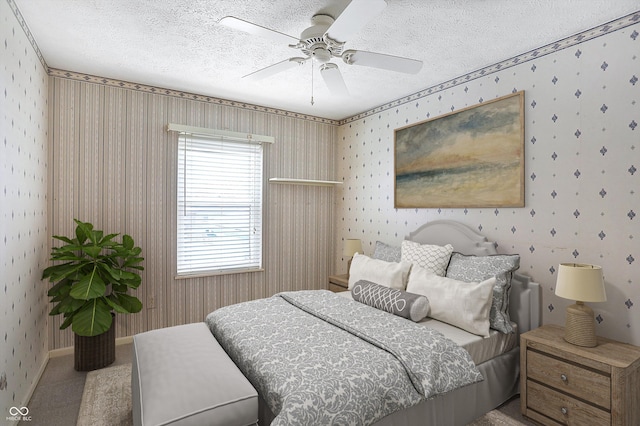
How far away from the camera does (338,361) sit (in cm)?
178

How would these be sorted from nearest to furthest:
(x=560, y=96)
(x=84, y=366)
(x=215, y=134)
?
(x=560, y=96), (x=84, y=366), (x=215, y=134)

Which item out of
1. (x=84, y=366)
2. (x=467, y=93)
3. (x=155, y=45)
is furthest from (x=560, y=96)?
(x=84, y=366)

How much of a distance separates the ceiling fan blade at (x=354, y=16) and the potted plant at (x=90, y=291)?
2.50m

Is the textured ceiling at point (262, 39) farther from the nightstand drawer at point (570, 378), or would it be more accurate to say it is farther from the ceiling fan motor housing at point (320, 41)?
the nightstand drawer at point (570, 378)

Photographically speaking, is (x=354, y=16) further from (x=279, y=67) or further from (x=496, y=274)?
(x=496, y=274)

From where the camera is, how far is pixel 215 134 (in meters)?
3.78

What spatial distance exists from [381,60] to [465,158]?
4.75 ft

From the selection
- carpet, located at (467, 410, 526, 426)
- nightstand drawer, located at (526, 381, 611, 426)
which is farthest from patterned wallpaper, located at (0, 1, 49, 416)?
nightstand drawer, located at (526, 381, 611, 426)

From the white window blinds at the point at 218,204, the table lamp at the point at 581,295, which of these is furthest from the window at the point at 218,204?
the table lamp at the point at 581,295

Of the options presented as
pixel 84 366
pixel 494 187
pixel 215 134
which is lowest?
pixel 84 366

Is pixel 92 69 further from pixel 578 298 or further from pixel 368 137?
pixel 578 298

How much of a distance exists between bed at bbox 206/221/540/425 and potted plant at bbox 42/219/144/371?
2.89 ft

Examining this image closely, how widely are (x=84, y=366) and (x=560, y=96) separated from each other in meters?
4.35

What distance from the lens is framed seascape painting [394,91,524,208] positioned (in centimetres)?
280
